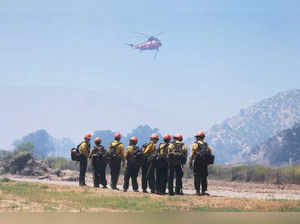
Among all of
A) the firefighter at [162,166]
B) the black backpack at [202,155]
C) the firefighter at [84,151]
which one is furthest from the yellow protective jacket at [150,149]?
the firefighter at [84,151]

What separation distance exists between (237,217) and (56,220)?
4.92 m

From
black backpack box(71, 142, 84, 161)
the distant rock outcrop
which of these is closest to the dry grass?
black backpack box(71, 142, 84, 161)

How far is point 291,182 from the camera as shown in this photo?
48281mm

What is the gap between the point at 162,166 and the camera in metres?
24.5

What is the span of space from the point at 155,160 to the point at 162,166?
1.26 feet

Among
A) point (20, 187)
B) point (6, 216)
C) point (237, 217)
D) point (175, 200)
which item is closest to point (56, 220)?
point (6, 216)

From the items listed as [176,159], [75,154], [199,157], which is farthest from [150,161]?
[75,154]

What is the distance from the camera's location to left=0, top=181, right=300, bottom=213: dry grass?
725 inches

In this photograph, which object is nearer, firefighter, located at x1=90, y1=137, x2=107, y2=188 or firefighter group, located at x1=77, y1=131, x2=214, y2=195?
firefighter group, located at x1=77, y1=131, x2=214, y2=195

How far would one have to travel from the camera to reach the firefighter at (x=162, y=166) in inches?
955

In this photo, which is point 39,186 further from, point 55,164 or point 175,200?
point 55,164

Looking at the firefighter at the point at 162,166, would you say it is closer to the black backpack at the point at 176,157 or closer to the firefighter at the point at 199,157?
the black backpack at the point at 176,157

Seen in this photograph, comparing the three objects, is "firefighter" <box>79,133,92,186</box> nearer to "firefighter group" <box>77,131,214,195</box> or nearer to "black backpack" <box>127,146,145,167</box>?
"firefighter group" <box>77,131,214,195</box>

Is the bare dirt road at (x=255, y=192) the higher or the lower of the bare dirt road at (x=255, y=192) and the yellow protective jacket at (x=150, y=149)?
the lower
